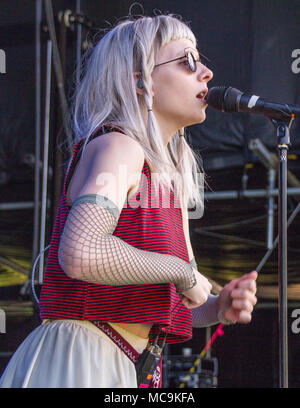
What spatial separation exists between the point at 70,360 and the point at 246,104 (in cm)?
83

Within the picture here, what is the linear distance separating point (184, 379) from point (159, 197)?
72.6 inches

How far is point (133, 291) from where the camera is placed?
1.33 metres

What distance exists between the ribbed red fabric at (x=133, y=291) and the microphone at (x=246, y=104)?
0.35 metres

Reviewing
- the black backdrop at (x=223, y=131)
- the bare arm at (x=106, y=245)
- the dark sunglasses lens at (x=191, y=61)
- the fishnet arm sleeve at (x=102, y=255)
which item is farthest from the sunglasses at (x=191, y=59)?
the black backdrop at (x=223, y=131)

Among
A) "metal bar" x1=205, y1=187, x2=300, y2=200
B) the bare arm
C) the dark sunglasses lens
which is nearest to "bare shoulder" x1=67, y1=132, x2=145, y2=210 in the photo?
the bare arm

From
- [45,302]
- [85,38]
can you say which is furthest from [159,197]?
[85,38]

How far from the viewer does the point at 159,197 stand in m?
1.46

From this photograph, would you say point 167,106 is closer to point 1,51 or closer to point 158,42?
point 158,42

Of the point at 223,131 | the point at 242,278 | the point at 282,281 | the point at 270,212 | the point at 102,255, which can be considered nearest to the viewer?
the point at 102,255

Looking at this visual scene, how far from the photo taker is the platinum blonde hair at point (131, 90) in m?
1.46

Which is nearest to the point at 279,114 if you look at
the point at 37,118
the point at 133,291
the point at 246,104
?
the point at 246,104

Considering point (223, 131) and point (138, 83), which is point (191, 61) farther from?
point (223, 131)

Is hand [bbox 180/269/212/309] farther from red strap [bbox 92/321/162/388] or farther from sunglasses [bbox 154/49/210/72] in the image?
→ sunglasses [bbox 154/49/210/72]

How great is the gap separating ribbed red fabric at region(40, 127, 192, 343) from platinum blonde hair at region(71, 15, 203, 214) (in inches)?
2.8
